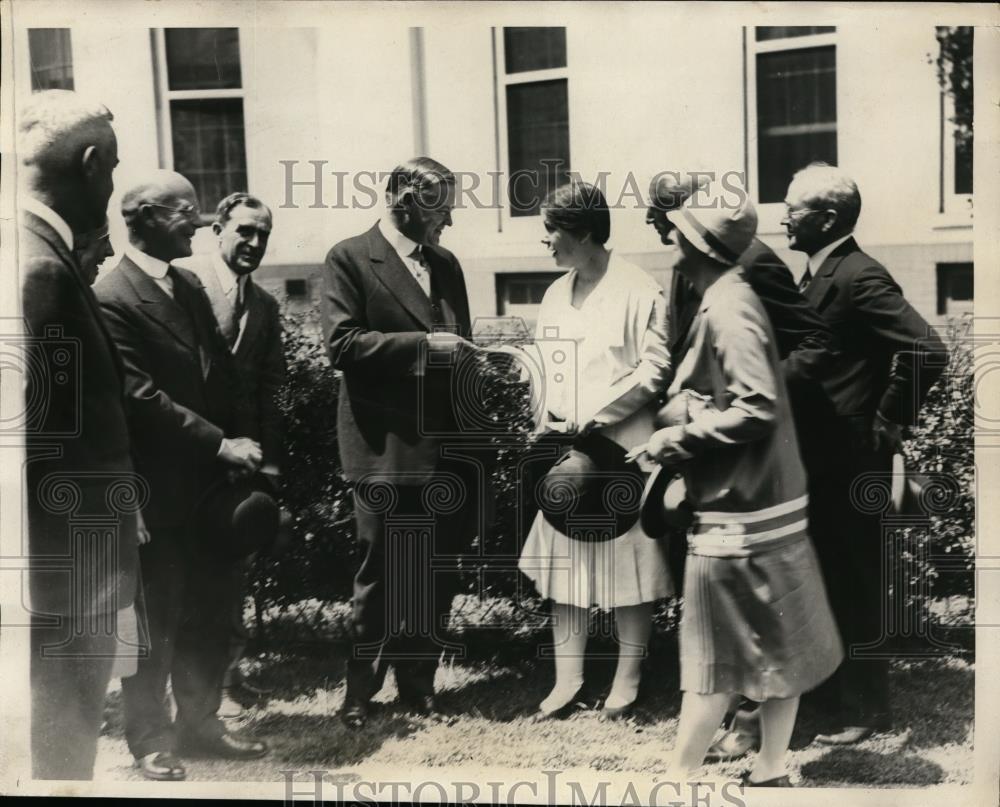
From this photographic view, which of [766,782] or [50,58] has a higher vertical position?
[50,58]

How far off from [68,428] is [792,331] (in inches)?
119

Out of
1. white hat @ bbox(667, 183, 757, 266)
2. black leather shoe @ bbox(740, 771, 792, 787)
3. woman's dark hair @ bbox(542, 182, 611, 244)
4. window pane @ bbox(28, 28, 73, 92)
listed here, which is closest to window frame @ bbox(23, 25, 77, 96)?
window pane @ bbox(28, 28, 73, 92)

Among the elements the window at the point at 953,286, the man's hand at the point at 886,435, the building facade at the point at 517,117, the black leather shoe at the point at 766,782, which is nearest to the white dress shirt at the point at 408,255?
the building facade at the point at 517,117

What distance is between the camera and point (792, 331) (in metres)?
4.67

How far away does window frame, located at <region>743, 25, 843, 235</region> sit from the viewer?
15.5 feet

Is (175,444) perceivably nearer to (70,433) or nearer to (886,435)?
(70,433)

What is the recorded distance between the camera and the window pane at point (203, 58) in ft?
15.8

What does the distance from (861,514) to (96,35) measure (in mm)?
3771

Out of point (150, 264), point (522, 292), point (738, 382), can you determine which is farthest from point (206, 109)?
point (738, 382)

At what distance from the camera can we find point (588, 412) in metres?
4.75

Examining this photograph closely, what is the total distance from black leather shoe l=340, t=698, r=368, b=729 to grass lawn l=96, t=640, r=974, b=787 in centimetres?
3

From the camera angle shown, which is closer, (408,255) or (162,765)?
(408,255)

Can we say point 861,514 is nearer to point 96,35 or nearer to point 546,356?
point 546,356

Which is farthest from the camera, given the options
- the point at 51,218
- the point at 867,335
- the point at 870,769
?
the point at 870,769
